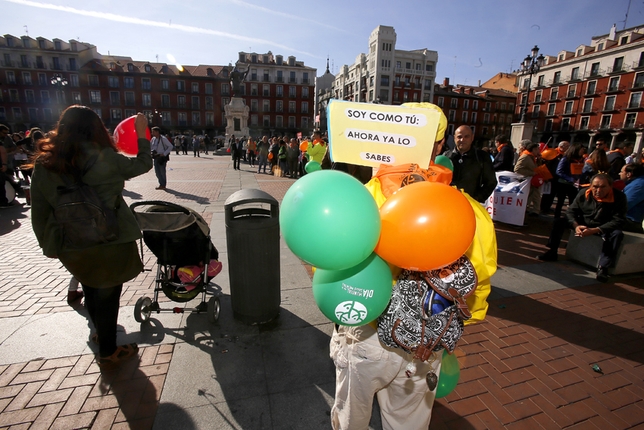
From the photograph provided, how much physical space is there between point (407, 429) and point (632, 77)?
5474 centimetres

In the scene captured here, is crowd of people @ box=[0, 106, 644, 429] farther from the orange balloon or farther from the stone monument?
the stone monument

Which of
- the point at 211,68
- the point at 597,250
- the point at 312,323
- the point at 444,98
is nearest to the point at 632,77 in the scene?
the point at 444,98

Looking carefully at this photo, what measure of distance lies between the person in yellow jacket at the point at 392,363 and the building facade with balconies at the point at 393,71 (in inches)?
2332

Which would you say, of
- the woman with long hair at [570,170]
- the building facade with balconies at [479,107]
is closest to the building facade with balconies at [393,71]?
the building facade with balconies at [479,107]

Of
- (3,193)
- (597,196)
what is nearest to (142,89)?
(3,193)

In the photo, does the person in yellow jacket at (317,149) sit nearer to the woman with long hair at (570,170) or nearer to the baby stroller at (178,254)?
the woman with long hair at (570,170)

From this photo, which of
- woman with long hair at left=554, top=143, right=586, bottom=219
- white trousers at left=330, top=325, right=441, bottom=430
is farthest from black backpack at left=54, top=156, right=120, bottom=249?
woman with long hair at left=554, top=143, right=586, bottom=219

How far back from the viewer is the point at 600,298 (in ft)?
13.2

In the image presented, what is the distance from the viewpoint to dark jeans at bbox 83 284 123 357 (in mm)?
2574

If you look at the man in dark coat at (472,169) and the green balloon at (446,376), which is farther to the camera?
the man in dark coat at (472,169)

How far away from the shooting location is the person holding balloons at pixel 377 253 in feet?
3.93

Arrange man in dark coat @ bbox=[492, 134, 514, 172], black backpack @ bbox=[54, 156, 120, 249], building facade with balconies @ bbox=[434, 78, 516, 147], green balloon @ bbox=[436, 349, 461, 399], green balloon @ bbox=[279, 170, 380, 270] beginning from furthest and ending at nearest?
1. building facade with balconies @ bbox=[434, 78, 516, 147]
2. man in dark coat @ bbox=[492, 134, 514, 172]
3. black backpack @ bbox=[54, 156, 120, 249]
4. green balloon @ bbox=[436, 349, 461, 399]
5. green balloon @ bbox=[279, 170, 380, 270]

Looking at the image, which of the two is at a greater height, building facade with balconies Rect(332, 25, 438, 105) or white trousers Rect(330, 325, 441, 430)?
building facade with balconies Rect(332, 25, 438, 105)

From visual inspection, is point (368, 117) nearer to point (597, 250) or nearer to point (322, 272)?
point (322, 272)
